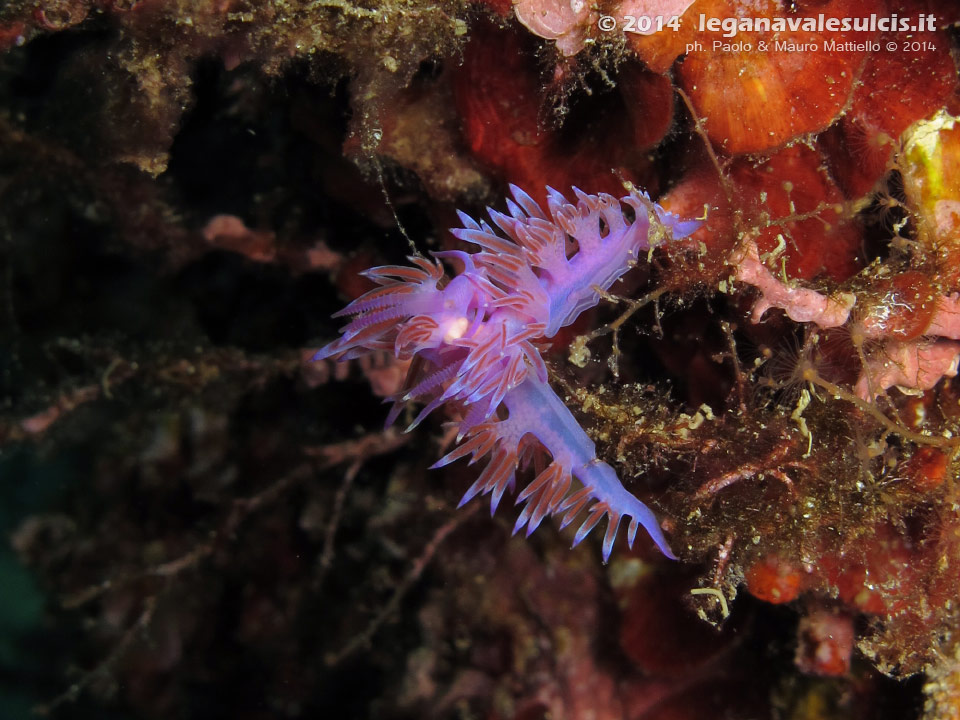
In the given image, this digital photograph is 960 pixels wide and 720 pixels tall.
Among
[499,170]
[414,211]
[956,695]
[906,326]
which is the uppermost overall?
[414,211]

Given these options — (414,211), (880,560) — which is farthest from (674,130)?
(880,560)

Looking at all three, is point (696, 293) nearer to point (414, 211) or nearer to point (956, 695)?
point (414, 211)

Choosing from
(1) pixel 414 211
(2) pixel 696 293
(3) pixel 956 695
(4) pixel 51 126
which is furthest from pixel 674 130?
(4) pixel 51 126

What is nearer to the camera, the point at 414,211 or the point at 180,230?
the point at 414,211

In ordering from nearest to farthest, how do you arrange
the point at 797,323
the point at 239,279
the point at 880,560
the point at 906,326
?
1. the point at 906,326
2. the point at 797,323
3. the point at 880,560
4. the point at 239,279

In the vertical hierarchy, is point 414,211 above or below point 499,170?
above

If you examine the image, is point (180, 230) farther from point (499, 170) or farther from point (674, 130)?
point (674, 130)

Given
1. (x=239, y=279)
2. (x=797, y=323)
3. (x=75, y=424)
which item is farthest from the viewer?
(x=75, y=424)
